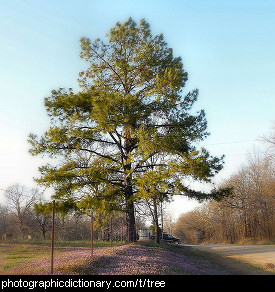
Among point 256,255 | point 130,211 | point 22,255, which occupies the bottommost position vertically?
point 256,255

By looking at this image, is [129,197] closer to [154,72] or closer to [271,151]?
[154,72]

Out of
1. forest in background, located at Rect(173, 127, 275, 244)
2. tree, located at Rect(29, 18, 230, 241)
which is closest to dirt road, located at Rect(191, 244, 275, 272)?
tree, located at Rect(29, 18, 230, 241)

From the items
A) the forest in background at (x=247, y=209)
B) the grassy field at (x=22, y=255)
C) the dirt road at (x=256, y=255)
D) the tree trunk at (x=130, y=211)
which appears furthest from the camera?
the forest in background at (x=247, y=209)

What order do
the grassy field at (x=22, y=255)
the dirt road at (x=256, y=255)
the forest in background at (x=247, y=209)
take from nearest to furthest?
the grassy field at (x=22, y=255), the dirt road at (x=256, y=255), the forest in background at (x=247, y=209)

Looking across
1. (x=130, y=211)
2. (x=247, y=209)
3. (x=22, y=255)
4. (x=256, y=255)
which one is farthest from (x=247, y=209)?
(x=22, y=255)

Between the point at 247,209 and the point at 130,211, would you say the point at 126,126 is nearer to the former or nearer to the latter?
the point at 130,211

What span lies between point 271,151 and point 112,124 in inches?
943

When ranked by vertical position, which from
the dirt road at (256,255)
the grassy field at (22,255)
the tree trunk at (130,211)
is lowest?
the dirt road at (256,255)

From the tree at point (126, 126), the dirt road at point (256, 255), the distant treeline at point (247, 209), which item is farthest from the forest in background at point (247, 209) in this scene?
the tree at point (126, 126)

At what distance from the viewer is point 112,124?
1559 cm

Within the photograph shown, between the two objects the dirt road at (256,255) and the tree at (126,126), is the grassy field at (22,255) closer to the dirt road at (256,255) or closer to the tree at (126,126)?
the tree at (126,126)
